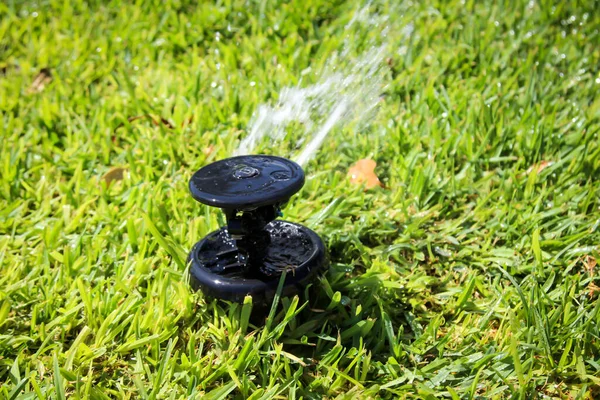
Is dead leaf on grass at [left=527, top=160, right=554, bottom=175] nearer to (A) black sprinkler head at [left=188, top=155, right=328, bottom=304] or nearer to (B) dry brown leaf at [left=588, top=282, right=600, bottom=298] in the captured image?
(B) dry brown leaf at [left=588, top=282, right=600, bottom=298]

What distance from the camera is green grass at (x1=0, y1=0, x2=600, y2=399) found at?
2.01 m

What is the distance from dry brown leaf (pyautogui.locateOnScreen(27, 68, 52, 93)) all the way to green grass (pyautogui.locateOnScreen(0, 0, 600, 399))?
0.03 m

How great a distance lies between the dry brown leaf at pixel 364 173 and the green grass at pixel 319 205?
1.9 inches

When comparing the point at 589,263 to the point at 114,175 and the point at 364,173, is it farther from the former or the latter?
the point at 114,175

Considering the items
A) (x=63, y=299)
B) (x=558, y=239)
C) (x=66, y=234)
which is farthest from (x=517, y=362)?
(x=66, y=234)

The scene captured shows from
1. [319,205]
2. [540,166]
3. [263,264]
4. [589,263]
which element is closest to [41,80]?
[319,205]

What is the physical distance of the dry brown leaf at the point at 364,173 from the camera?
2873 mm

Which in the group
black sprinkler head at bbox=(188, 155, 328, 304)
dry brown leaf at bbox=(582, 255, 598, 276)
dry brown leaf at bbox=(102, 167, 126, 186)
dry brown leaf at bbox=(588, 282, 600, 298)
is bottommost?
dry brown leaf at bbox=(588, 282, 600, 298)

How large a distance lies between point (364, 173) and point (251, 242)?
39.6 inches

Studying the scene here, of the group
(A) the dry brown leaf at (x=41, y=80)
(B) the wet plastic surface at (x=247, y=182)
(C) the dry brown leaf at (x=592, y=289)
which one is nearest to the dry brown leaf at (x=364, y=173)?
(B) the wet plastic surface at (x=247, y=182)

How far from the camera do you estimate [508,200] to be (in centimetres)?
277

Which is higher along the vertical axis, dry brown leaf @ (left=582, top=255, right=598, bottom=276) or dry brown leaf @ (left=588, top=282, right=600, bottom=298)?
dry brown leaf @ (left=582, top=255, right=598, bottom=276)

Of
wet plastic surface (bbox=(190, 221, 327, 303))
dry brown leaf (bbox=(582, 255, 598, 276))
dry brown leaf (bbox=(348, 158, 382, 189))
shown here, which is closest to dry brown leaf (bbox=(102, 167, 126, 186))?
wet plastic surface (bbox=(190, 221, 327, 303))

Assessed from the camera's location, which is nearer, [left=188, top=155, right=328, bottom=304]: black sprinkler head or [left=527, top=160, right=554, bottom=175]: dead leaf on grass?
[left=188, top=155, right=328, bottom=304]: black sprinkler head
